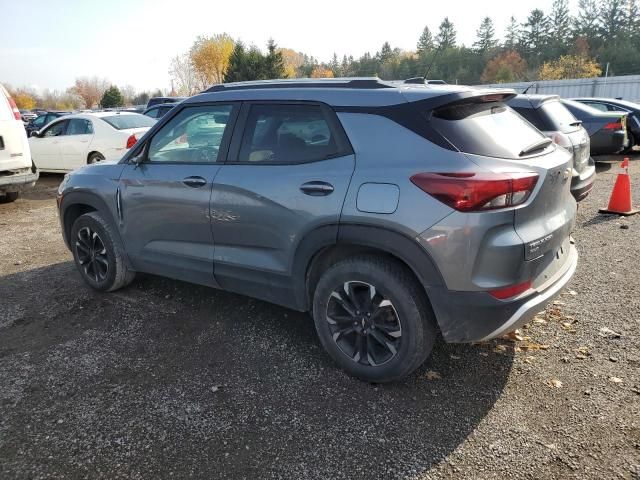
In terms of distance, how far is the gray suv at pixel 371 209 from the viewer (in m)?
2.65

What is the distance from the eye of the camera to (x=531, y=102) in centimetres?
669

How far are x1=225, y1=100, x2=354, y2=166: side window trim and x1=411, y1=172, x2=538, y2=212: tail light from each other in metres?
0.58

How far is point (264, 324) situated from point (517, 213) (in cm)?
219

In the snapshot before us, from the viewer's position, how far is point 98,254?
462 cm

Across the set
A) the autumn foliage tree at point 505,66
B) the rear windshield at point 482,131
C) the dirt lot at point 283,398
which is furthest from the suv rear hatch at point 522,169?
the autumn foliage tree at point 505,66

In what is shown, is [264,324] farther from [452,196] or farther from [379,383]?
[452,196]

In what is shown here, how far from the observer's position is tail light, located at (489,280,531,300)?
2658mm

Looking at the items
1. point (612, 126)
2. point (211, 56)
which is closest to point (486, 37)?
point (211, 56)

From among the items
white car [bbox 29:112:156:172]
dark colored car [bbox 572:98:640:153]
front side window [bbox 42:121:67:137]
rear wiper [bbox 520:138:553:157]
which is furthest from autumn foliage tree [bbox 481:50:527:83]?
rear wiper [bbox 520:138:553:157]

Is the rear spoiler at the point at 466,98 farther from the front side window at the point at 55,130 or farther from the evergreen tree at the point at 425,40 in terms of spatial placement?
the evergreen tree at the point at 425,40

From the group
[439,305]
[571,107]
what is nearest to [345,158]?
[439,305]

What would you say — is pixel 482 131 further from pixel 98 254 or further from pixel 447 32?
pixel 447 32

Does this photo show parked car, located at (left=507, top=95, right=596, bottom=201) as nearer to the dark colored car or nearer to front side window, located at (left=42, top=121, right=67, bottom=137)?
the dark colored car

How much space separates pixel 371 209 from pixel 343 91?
33.7 inches
